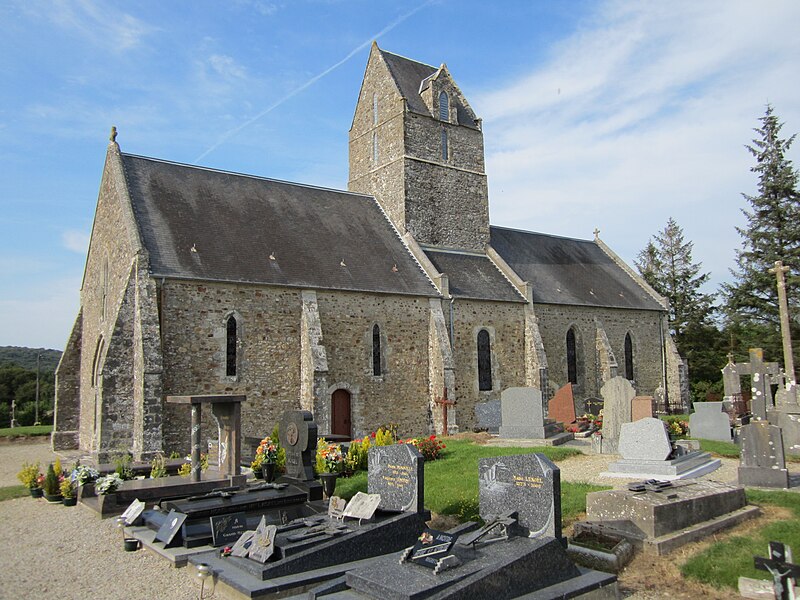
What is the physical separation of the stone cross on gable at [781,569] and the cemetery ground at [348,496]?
73 cm

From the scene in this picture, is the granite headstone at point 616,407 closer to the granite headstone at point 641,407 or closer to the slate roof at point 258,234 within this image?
the granite headstone at point 641,407

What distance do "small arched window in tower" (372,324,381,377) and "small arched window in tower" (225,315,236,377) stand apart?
4813 mm

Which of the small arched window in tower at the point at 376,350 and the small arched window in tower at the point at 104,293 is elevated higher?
the small arched window in tower at the point at 104,293

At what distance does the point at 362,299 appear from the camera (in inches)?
815

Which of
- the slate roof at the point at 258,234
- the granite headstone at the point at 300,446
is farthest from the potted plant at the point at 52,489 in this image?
Result: the slate roof at the point at 258,234

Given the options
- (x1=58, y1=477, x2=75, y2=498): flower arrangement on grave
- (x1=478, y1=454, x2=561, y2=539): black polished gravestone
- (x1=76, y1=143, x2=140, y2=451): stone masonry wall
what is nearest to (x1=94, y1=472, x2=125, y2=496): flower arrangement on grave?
A: (x1=58, y1=477, x2=75, y2=498): flower arrangement on grave

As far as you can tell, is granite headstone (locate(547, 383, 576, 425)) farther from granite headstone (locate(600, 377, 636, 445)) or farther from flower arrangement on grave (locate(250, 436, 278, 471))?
flower arrangement on grave (locate(250, 436, 278, 471))

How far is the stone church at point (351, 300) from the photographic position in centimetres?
Answer: 1723

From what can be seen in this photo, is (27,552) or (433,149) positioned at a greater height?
(433,149)

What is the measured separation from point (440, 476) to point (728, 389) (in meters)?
13.5

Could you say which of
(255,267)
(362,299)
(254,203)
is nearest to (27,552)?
(255,267)

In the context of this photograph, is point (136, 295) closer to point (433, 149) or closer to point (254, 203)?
point (254, 203)

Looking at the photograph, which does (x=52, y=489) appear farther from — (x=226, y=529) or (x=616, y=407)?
(x=616, y=407)

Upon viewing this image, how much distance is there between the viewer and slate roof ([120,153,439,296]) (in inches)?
727
